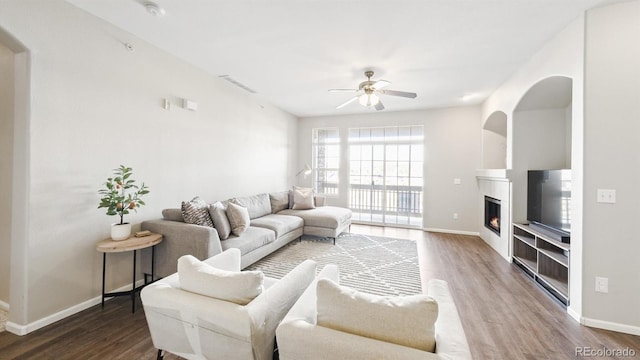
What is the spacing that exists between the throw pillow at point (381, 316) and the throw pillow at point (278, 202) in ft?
12.9

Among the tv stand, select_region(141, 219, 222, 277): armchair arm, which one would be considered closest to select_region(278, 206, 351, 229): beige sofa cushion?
select_region(141, 219, 222, 277): armchair arm

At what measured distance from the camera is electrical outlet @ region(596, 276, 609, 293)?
221cm

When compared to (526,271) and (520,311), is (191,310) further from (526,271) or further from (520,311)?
(526,271)

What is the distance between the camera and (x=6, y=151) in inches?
86.5

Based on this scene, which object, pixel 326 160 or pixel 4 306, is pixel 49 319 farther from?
pixel 326 160

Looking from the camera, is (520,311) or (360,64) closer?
(520,311)

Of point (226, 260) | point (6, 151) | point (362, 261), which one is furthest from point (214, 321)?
point (362, 261)

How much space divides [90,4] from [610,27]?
4.62 m

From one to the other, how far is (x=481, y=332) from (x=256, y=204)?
3.52 m

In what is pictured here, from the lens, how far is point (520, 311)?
244 cm

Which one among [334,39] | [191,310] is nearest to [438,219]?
[334,39]

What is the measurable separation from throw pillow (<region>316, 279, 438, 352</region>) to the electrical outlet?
2.35 m

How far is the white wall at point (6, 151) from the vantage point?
2.17 meters

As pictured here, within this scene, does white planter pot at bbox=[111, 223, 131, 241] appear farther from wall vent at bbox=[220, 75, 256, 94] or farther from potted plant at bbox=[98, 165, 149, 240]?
wall vent at bbox=[220, 75, 256, 94]
